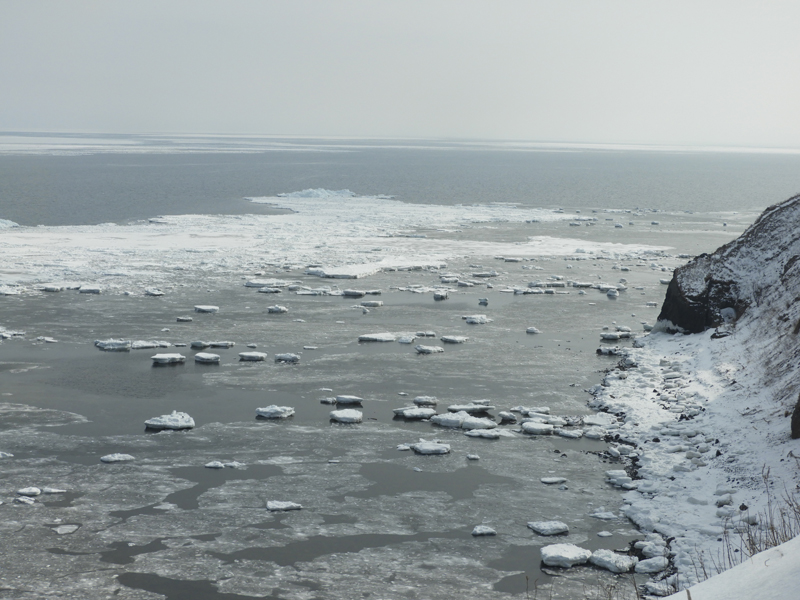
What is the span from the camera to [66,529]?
1030 cm

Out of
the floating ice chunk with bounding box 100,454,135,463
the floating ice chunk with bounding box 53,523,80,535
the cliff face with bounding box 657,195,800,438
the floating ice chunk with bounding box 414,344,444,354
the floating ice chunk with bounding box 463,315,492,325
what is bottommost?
the floating ice chunk with bounding box 53,523,80,535

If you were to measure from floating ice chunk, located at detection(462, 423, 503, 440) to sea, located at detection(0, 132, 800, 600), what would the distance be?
7 cm

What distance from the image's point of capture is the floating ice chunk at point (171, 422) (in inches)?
556

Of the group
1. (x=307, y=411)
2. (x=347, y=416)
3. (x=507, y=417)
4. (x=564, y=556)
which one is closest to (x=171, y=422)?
(x=307, y=411)

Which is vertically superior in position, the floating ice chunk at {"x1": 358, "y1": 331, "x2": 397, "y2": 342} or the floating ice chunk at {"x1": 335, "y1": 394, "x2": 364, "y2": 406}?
the floating ice chunk at {"x1": 358, "y1": 331, "x2": 397, "y2": 342}

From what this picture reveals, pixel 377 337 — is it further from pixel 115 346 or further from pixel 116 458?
pixel 116 458

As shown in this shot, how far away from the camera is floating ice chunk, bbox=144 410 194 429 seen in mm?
14125

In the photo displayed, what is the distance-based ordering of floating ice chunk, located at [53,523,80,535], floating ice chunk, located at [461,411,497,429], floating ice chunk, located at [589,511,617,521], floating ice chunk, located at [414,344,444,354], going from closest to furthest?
1. floating ice chunk, located at [53,523,80,535]
2. floating ice chunk, located at [589,511,617,521]
3. floating ice chunk, located at [461,411,497,429]
4. floating ice chunk, located at [414,344,444,354]

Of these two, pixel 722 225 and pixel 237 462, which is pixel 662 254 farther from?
pixel 237 462

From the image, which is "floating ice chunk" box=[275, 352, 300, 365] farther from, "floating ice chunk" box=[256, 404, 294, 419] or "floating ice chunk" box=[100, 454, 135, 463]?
"floating ice chunk" box=[100, 454, 135, 463]

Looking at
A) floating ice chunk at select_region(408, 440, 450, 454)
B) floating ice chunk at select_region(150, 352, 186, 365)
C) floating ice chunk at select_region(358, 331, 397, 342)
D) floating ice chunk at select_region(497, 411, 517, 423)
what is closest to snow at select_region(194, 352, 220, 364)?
floating ice chunk at select_region(150, 352, 186, 365)

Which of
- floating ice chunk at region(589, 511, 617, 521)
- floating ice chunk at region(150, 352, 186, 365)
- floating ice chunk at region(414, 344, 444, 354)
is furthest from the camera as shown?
floating ice chunk at region(414, 344, 444, 354)

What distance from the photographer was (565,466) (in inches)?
505

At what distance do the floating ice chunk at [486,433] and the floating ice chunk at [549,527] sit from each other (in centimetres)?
343
